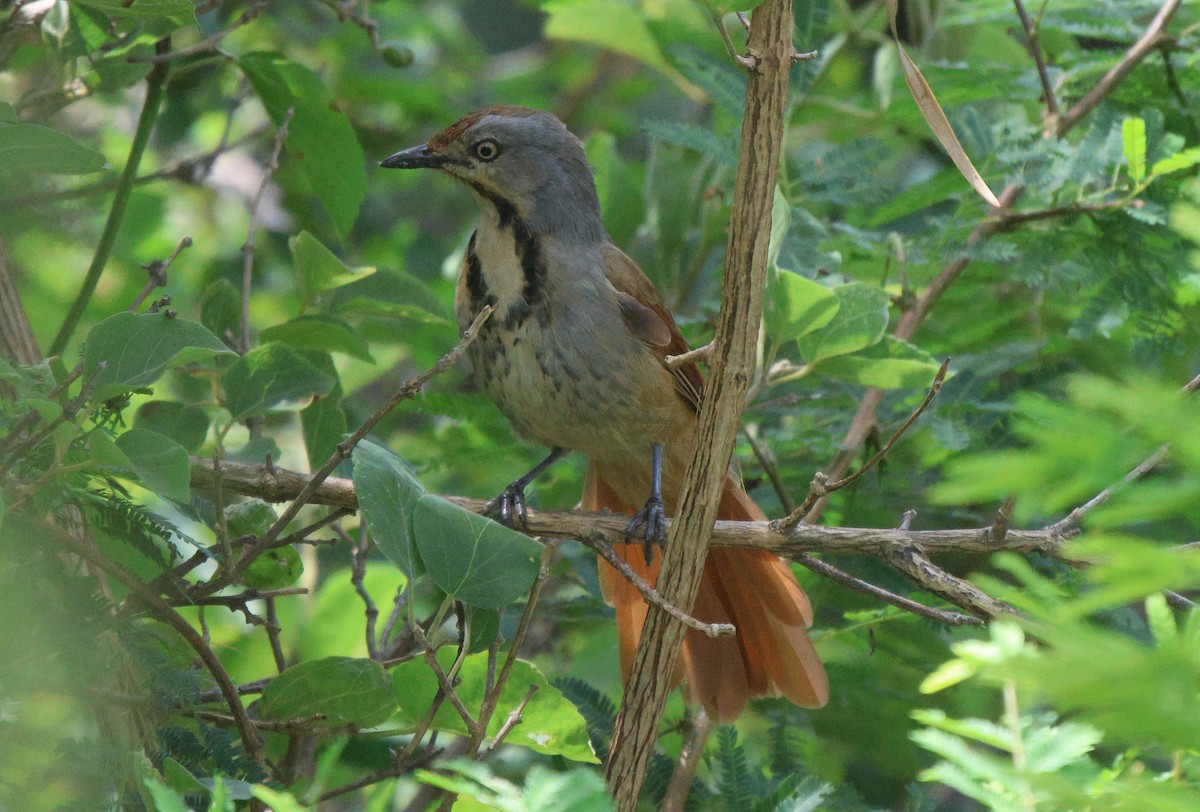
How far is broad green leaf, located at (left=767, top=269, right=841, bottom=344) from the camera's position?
254cm

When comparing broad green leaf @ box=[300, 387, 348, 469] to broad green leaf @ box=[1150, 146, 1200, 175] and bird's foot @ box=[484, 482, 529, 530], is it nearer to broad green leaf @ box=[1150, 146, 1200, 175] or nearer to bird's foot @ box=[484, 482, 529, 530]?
bird's foot @ box=[484, 482, 529, 530]

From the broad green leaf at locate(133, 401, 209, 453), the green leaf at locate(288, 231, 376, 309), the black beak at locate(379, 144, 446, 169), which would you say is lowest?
the broad green leaf at locate(133, 401, 209, 453)

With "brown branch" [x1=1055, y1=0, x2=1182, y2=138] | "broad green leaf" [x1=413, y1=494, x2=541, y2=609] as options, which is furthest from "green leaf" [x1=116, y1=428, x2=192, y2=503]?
"brown branch" [x1=1055, y1=0, x2=1182, y2=138]

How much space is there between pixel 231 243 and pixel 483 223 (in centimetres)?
238

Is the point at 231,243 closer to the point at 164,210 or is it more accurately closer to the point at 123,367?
the point at 164,210

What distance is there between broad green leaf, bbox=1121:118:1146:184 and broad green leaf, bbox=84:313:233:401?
2.13m

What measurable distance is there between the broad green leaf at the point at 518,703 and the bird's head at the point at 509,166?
59.9 inches

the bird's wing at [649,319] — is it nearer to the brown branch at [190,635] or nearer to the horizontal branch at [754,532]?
the horizontal branch at [754,532]

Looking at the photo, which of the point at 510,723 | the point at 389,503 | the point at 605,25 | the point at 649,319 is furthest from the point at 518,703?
the point at 605,25

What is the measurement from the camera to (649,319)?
10.5ft

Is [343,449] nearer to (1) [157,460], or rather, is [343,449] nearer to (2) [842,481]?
(1) [157,460]

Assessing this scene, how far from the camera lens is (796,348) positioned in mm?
3080

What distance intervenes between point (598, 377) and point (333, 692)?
4.08ft

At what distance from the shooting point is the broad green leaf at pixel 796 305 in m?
2.54
